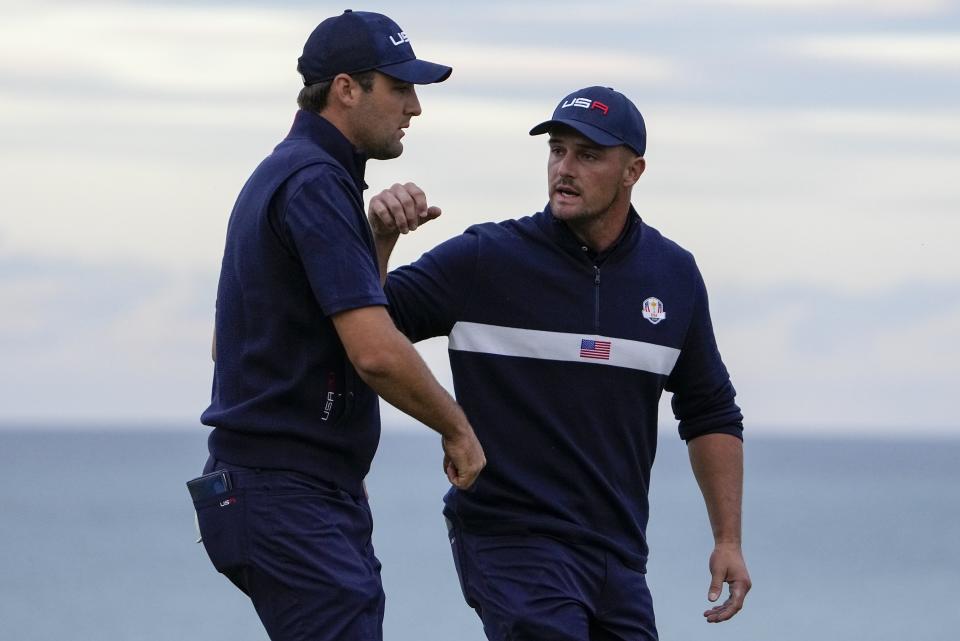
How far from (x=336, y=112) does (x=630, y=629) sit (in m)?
2.00

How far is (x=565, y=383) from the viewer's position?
20.7ft

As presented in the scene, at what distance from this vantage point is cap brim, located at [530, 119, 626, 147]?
252 inches

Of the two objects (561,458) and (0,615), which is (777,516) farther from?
(561,458)

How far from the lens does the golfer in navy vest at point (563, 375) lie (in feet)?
20.4

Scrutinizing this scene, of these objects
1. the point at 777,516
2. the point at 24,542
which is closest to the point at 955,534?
the point at 777,516

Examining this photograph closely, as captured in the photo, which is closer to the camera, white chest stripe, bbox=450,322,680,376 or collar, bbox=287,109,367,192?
collar, bbox=287,109,367,192

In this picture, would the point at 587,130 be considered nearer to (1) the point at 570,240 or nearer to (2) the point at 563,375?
(1) the point at 570,240

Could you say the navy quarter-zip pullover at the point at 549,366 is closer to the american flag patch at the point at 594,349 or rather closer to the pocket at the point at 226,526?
the american flag patch at the point at 594,349

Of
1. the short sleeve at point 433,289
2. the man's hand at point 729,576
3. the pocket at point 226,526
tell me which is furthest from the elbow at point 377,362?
the man's hand at point 729,576

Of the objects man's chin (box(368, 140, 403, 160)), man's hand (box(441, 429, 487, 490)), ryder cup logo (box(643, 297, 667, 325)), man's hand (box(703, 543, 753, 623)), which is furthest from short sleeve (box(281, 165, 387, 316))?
man's hand (box(703, 543, 753, 623))

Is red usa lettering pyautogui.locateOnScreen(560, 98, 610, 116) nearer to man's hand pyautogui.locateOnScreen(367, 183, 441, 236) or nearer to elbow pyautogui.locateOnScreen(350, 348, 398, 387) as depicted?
man's hand pyautogui.locateOnScreen(367, 183, 441, 236)

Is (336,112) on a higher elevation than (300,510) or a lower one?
higher

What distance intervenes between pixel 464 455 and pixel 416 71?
107 centimetres

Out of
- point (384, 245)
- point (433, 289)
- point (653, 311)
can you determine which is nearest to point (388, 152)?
point (384, 245)
